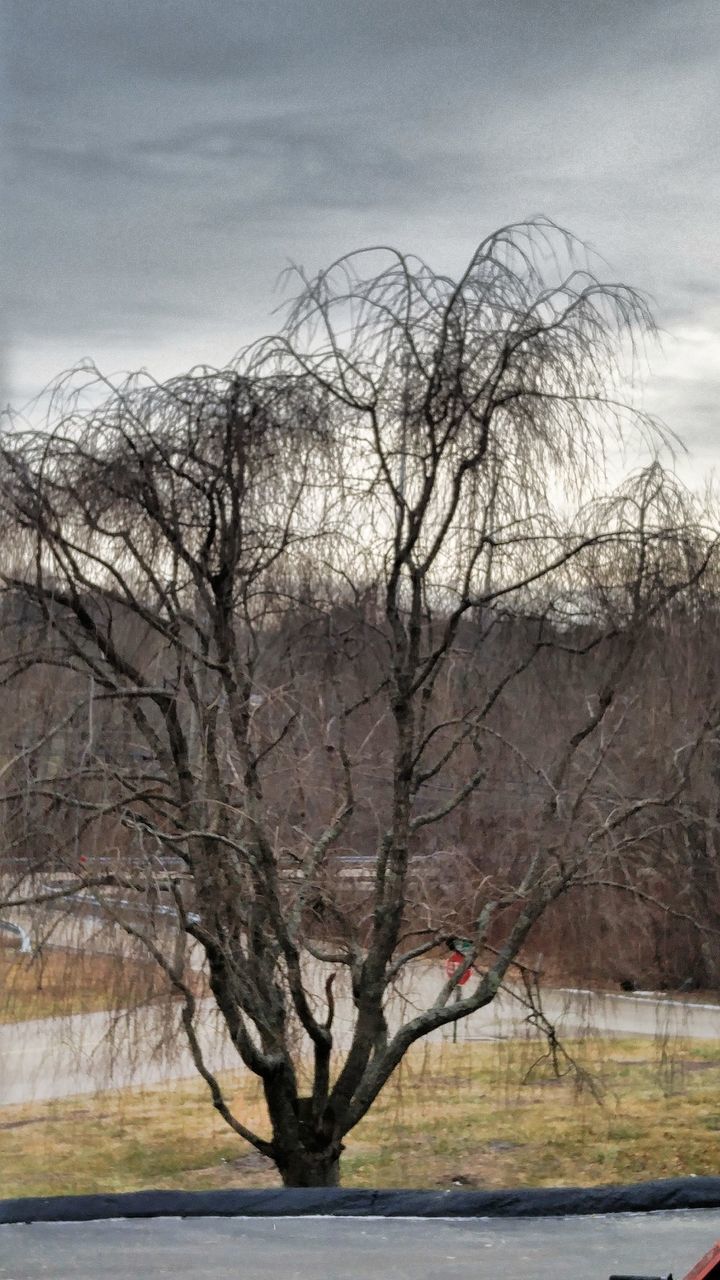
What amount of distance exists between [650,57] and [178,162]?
0.92 meters

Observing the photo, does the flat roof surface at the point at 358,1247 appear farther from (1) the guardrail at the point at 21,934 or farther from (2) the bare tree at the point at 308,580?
(1) the guardrail at the point at 21,934

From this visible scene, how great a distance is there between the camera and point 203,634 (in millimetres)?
2482

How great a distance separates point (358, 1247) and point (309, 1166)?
131cm

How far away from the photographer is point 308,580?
272cm

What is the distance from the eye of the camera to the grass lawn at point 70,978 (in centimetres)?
250

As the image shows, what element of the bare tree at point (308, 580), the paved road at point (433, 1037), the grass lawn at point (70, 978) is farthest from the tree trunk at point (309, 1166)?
the paved road at point (433, 1037)

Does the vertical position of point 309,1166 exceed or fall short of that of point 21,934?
it falls short

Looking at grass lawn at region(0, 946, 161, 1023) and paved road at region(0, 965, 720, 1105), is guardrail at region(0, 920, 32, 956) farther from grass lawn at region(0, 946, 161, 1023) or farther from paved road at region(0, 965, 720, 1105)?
paved road at region(0, 965, 720, 1105)

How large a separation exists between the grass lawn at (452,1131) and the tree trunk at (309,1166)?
1.18 meters

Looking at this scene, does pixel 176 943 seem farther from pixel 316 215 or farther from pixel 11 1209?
pixel 316 215

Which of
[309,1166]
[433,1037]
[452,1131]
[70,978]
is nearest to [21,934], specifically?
[70,978]

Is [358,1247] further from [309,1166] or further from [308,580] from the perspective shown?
[308,580]

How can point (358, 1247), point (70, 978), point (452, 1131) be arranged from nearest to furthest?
1. point (358, 1247)
2. point (70, 978)
3. point (452, 1131)

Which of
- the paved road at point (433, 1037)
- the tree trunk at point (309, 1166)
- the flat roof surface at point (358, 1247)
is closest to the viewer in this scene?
the flat roof surface at point (358, 1247)
